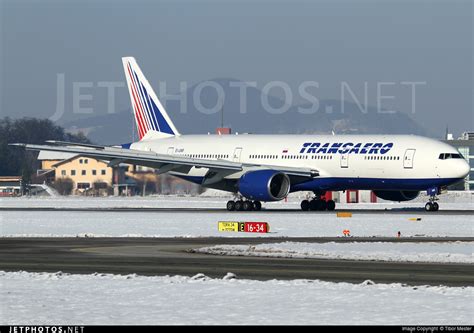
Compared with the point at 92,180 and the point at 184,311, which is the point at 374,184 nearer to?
the point at 184,311

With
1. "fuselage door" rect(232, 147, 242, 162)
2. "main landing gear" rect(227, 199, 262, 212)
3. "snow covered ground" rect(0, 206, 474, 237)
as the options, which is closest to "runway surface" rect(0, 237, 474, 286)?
"snow covered ground" rect(0, 206, 474, 237)

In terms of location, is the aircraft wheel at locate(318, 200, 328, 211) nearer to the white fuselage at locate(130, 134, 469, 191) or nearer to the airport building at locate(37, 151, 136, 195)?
the white fuselage at locate(130, 134, 469, 191)

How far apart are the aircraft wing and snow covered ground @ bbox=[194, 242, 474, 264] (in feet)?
88.9

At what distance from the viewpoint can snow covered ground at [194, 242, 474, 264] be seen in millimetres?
29191

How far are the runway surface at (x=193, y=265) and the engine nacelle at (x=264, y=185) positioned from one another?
24850mm

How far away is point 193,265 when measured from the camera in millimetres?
27172

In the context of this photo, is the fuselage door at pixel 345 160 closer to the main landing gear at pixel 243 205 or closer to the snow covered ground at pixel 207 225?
the snow covered ground at pixel 207 225

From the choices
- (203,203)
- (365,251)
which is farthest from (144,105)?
(365,251)

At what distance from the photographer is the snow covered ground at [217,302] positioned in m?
17.5

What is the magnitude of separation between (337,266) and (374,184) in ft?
113

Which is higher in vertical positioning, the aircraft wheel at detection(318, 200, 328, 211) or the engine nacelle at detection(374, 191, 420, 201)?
the engine nacelle at detection(374, 191, 420, 201)

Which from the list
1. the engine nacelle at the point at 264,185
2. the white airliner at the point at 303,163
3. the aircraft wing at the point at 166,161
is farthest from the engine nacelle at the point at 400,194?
the engine nacelle at the point at 264,185

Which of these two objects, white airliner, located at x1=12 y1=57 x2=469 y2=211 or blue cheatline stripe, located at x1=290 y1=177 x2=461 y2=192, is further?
white airliner, located at x1=12 y1=57 x2=469 y2=211

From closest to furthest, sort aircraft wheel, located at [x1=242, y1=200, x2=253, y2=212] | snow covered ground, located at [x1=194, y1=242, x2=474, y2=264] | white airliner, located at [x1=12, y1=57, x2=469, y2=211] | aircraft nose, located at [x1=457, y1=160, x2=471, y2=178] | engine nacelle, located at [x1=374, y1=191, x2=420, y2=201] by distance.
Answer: snow covered ground, located at [x1=194, y1=242, x2=474, y2=264]
aircraft nose, located at [x1=457, y1=160, x2=471, y2=178]
white airliner, located at [x1=12, y1=57, x2=469, y2=211]
aircraft wheel, located at [x1=242, y1=200, x2=253, y2=212]
engine nacelle, located at [x1=374, y1=191, x2=420, y2=201]
